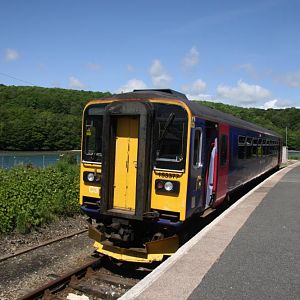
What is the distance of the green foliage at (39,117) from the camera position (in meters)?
38.4

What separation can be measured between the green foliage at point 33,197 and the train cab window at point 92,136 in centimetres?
297

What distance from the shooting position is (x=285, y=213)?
34.0 feet

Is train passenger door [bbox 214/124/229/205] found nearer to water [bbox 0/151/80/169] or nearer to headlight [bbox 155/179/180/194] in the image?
headlight [bbox 155/179/180/194]

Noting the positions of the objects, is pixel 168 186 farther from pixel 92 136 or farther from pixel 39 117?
pixel 39 117

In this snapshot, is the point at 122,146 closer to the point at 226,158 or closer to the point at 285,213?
the point at 226,158

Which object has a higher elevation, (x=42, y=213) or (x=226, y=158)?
(x=226, y=158)

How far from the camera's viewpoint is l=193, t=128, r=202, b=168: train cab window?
733 cm

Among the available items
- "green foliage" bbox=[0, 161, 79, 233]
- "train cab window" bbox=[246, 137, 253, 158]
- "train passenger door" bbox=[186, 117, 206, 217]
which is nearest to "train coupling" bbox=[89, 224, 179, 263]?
"train passenger door" bbox=[186, 117, 206, 217]

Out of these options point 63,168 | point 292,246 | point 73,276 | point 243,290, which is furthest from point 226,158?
point 63,168

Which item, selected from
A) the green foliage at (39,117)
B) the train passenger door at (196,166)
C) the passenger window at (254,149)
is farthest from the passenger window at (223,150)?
the green foliage at (39,117)

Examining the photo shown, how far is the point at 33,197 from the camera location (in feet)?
36.3

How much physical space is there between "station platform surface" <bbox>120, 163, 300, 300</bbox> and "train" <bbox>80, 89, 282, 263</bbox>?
689mm

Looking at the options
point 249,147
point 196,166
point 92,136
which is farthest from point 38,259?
point 249,147

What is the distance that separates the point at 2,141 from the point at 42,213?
31.8 metres
